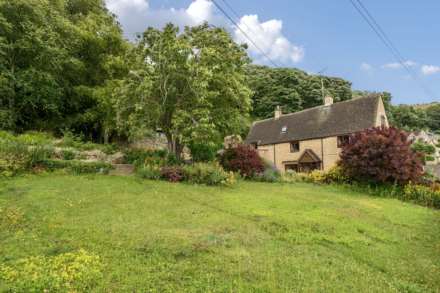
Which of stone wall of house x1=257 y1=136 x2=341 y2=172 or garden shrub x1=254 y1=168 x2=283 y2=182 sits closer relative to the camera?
garden shrub x1=254 y1=168 x2=283 y2=182

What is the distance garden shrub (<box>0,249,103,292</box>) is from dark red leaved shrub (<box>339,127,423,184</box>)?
14.0 m

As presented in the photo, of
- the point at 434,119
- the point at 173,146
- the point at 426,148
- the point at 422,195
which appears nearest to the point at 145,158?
the point at 173,146

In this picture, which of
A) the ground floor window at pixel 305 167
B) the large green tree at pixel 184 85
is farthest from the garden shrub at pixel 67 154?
the ground floor window at pixel 305 167

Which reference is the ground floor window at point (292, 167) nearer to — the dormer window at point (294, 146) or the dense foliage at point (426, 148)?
the dormer window at point (294, 146)

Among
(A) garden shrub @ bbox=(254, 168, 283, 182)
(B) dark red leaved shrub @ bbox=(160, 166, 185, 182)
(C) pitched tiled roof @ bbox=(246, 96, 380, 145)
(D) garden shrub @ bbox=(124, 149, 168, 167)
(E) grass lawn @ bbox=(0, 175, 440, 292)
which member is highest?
(C) pitched tiled roof @ bbox=(246, 96, 380, 145)

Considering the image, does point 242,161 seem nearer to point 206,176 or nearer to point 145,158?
point 206,176

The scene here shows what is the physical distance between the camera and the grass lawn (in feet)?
13.2

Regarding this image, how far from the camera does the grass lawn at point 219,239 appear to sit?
4.02 m

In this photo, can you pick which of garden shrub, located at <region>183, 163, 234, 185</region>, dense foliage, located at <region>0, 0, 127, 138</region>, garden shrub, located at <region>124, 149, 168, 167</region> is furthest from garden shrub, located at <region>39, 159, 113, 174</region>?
dense foliage, located at <region>0, 0, 127, 138</region>

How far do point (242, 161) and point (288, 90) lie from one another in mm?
30031

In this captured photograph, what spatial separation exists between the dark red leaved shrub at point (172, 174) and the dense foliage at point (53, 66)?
8016 mm

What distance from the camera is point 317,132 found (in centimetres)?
2423

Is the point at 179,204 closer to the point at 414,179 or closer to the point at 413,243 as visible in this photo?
the point at 413,243

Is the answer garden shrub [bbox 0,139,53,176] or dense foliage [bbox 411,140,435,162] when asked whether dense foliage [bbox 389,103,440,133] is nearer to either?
dense foliage [bbox 411,140,435,162]
